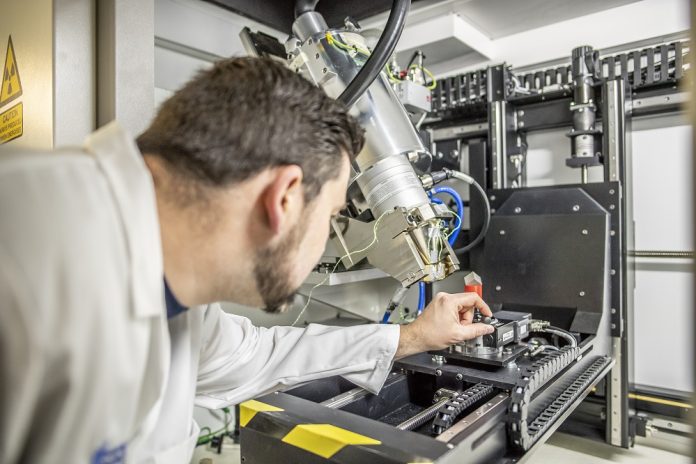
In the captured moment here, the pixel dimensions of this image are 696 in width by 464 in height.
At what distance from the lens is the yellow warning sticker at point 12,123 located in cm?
89

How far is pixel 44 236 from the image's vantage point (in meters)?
0.39

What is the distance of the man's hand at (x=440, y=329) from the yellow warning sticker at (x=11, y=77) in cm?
91

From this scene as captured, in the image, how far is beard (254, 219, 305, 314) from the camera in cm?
60

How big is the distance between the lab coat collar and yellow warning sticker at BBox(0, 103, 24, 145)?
1.73 ft

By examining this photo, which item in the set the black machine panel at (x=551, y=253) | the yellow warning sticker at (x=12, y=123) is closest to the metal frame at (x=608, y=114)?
the black machine panel at (x=551, y=253)

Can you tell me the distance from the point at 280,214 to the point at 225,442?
152 centimetres

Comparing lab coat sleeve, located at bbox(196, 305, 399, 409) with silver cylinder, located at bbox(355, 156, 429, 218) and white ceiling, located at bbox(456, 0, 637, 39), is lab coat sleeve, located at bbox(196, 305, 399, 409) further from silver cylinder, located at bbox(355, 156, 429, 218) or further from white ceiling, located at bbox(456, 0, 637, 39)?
white ceiling, located at bbox(456, 0, 637, 39)

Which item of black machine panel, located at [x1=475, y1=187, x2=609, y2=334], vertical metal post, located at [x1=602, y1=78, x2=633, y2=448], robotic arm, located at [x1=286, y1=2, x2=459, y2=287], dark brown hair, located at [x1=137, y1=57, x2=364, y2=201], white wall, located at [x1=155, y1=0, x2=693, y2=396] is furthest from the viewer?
white wall, located at [x1=155, y1=0, x2=693, y2=396]

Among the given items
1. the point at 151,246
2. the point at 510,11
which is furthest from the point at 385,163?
the point at 510,11

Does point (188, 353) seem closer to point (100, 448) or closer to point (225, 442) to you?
point (100, 448)

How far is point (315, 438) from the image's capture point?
71cm

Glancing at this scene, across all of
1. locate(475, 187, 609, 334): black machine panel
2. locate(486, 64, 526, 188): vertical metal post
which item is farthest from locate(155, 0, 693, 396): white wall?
locate(475, 187, 609, 334): black machine panel

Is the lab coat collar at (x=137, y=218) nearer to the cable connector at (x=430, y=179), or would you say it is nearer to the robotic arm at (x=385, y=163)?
the robotic arm at (x=385, y=163)

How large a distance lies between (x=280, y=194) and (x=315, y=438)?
0.39 metres
